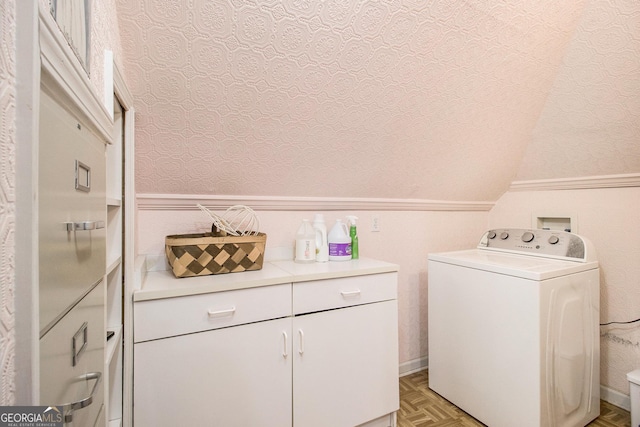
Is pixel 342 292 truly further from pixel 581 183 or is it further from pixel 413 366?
pixel 581 183

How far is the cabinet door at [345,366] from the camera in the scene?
4.69 feet

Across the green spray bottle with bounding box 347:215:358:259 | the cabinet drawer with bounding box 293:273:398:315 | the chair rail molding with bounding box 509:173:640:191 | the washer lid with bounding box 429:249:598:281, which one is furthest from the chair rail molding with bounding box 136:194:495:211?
the cabinet drawer with bounding box 293:273:398:315

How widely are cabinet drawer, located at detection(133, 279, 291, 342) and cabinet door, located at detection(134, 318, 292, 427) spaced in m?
0.03

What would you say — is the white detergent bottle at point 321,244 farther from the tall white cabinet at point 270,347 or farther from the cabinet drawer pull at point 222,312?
the cabinet drawer pull at point 222,312

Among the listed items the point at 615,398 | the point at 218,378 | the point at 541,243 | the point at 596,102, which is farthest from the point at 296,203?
the point at 615,398

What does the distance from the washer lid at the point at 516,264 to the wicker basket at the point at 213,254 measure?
1.10 metres

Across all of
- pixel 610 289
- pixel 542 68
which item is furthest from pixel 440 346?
pixel 542 68

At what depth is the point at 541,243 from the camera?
1.83 metres

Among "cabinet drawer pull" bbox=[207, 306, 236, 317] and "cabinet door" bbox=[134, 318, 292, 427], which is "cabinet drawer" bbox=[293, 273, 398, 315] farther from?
"cabinet drawer pull" bbox=[207, 306, 236, 317]

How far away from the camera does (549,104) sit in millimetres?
1880

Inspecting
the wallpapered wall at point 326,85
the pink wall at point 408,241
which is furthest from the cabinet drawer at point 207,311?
the wallpapered wall at point 326,85

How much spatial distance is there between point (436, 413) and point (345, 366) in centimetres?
73

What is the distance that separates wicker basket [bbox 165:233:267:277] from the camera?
1355 millimetres

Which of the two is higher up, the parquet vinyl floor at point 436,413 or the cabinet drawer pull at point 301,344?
the cabinet drawer pull at point 301,344
